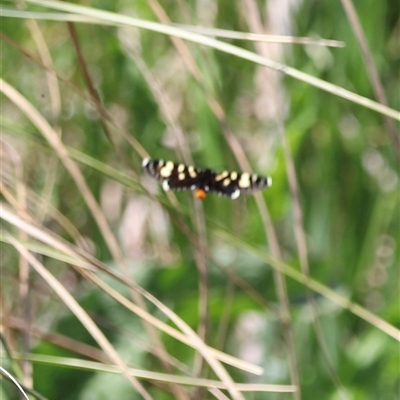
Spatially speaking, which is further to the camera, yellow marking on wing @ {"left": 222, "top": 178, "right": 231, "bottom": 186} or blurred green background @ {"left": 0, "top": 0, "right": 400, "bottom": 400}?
blurred green background @ {"left": 0, "top": 0, "right": 400, "bottom": 400}

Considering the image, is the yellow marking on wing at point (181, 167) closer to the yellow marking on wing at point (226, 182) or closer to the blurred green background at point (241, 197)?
the yellow marking on wing at point (226, 182)

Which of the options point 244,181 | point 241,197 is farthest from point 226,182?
point 241,197

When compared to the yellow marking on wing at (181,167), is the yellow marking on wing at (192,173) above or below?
below

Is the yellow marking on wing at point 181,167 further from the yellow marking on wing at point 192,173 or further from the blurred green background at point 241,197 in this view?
the blurred green background at point 241,197

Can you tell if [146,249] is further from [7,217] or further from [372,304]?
[7,217]

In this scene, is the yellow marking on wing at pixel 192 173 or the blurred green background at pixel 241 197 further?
the blurred green background at pixel 241 197

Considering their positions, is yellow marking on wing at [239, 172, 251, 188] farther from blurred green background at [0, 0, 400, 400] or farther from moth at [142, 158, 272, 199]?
blurred green background at [0, 0, 400, 400]

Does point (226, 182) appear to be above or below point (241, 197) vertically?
below

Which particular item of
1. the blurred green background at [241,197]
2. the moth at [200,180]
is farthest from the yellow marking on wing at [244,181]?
the blurred green background at [241,197]

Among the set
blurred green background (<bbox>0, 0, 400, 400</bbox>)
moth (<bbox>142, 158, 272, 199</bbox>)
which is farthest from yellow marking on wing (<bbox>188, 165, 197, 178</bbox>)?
blurred green background (<bbox>0, 0, 400, 400</bbox>)

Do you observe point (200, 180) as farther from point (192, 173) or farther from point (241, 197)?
point (241, 197)

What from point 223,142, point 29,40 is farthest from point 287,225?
point 29,40
